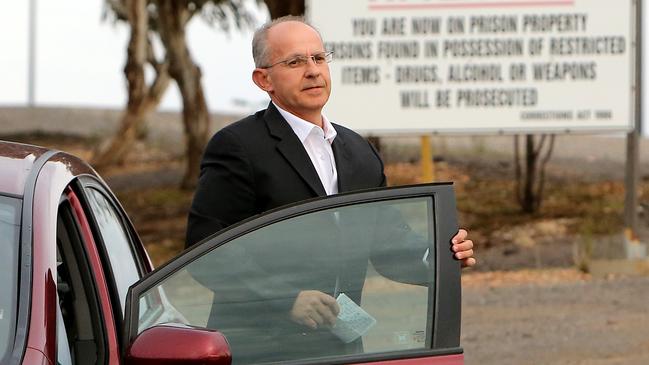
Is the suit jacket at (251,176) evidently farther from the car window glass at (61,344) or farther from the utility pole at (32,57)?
the utility pole at (32,57)

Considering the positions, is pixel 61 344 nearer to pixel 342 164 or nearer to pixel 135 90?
pixel 342 164

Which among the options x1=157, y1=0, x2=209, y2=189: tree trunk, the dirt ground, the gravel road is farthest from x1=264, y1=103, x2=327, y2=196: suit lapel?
x1=157, y1=0, x2=209, y2=189: tree trunk

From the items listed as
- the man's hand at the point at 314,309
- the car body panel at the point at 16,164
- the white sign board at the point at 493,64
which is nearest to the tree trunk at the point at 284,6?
the white sign board at the point at 493,64

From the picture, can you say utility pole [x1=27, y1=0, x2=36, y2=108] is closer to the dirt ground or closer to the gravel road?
the dirt ground

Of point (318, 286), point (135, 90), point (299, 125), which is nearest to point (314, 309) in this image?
point (318, 286)

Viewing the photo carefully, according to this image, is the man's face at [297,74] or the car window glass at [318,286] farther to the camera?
the man's face at [297,74]

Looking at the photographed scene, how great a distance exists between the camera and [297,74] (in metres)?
4.62

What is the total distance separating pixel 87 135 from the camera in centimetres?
2897

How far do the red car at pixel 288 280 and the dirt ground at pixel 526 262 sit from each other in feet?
21.1

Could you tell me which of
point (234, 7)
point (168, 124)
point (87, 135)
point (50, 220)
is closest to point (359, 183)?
point (50, 220)

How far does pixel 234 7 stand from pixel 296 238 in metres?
20.8

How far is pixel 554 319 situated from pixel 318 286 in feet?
27.3

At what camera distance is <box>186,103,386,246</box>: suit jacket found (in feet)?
14.7

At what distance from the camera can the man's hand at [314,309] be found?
12.6 feet
